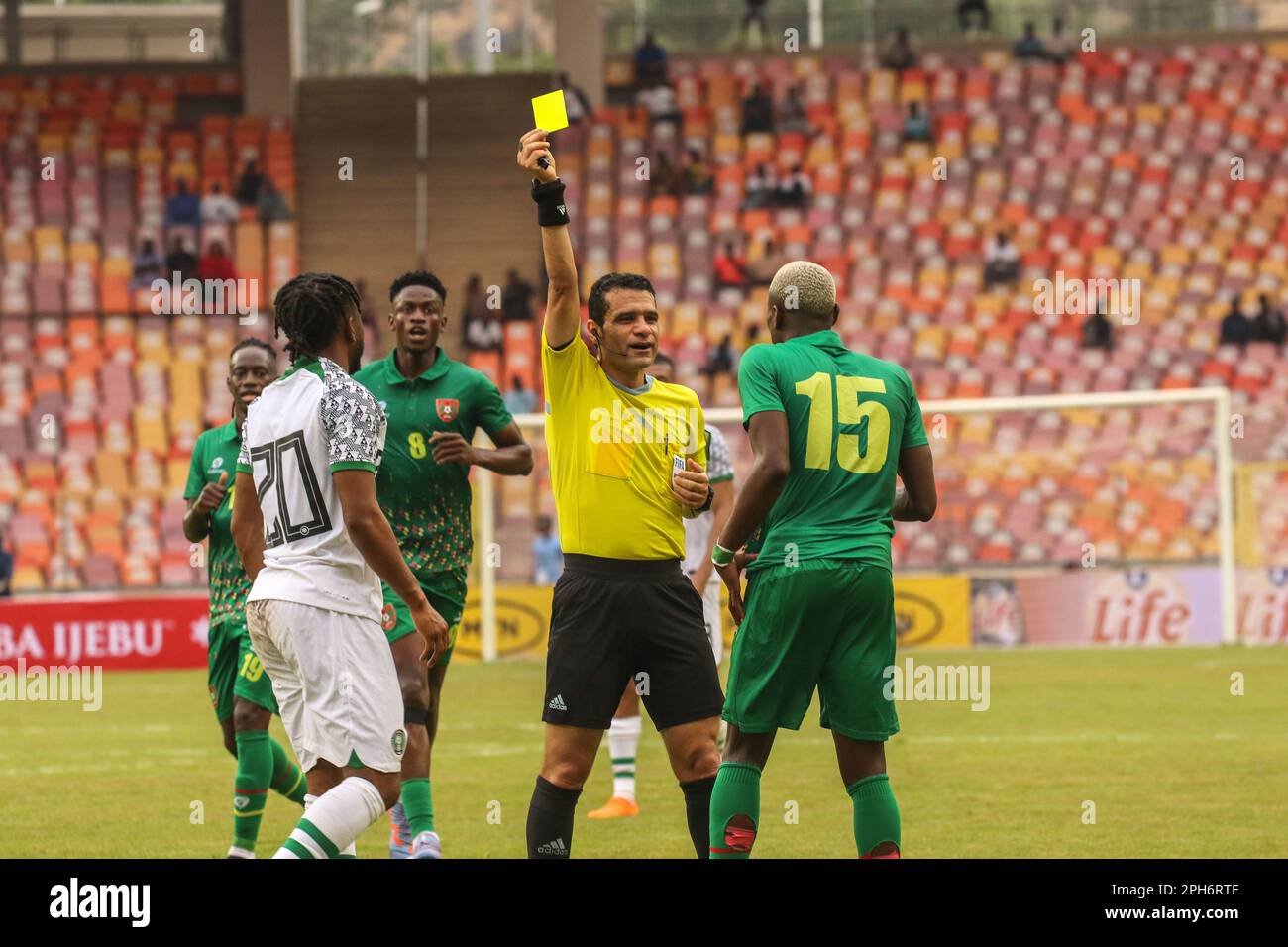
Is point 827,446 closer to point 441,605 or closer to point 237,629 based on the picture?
point 441,605

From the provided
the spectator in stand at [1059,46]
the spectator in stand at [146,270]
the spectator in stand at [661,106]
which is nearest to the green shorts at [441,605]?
the spectator in stand at [146,270]

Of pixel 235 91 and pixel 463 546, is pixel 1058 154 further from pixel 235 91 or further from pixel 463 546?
pixel 463 546

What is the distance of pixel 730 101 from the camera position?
3394cm

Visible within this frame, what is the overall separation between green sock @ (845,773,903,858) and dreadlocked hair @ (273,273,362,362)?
2.32 m

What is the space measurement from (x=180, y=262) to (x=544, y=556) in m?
11.0

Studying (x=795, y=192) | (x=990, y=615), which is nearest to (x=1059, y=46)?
(x=795, y=192)

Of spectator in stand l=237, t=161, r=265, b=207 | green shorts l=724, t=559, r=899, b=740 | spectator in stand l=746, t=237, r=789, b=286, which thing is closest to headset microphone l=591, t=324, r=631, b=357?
green shorts l=724, t=559, r=899, b=740

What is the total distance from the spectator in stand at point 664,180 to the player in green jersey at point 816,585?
26.4 m

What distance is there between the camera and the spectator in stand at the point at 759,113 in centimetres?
3319

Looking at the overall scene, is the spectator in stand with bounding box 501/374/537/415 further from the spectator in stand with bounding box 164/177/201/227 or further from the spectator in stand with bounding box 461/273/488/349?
the spectator in stand with bounding box 164/177/201/227
